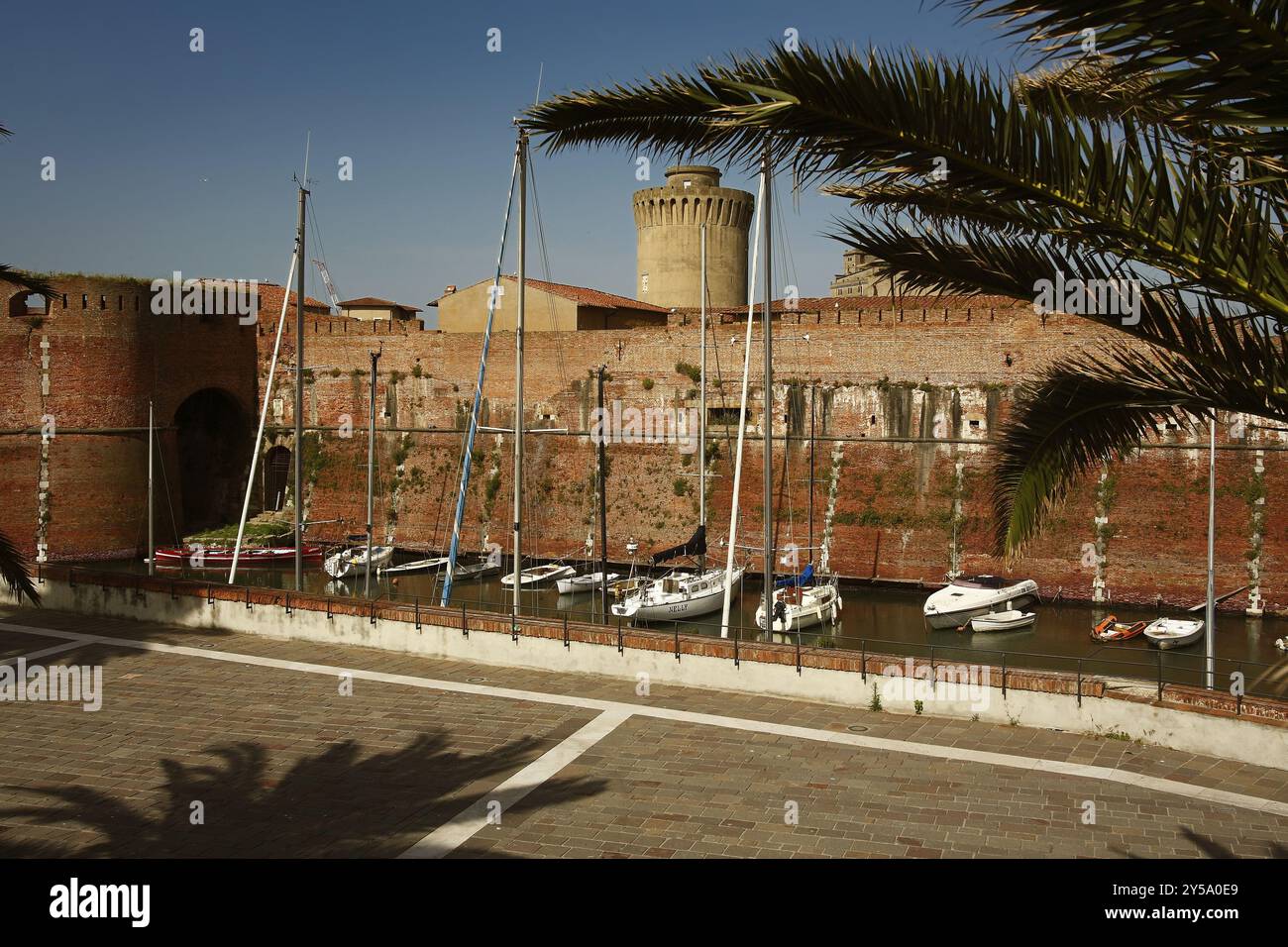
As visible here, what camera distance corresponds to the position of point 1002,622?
2338 centimetres

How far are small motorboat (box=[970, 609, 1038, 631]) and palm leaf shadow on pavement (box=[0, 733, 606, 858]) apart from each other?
49.0 feet

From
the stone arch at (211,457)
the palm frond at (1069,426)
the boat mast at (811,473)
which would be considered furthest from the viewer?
the stone arch at (211,457)

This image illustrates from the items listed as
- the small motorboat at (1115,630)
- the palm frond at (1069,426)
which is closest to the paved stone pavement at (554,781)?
the palm frond at (1069,426)

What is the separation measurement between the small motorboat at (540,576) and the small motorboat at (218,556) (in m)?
7.41

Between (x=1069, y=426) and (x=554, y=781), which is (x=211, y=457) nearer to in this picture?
(x=554, y=781)

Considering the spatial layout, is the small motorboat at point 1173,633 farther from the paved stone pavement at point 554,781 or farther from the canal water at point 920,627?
the paved stone pavement at point 554,781

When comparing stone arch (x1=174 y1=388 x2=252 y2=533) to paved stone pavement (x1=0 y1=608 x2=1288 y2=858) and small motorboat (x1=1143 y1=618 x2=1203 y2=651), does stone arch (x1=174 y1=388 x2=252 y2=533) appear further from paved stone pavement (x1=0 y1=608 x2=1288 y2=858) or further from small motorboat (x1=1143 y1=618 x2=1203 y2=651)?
small motorboat (x1=1143 y1=618 x2=1203 y2=651)

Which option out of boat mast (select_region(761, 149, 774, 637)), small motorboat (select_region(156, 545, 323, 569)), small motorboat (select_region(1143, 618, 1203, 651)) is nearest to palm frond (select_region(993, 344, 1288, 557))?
boat mast (select_region(761, 149, 774, 637))

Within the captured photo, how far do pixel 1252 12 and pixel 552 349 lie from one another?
2940 centimetres

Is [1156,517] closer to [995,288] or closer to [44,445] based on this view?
[995,288]

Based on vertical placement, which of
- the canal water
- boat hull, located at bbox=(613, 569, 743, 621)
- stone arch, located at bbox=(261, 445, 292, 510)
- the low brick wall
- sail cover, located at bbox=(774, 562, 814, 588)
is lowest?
the canal water

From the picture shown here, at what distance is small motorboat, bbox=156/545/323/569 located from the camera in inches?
1225

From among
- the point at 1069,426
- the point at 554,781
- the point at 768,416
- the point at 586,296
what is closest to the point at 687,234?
the point at 586,296

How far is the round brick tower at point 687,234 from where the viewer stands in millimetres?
44656
